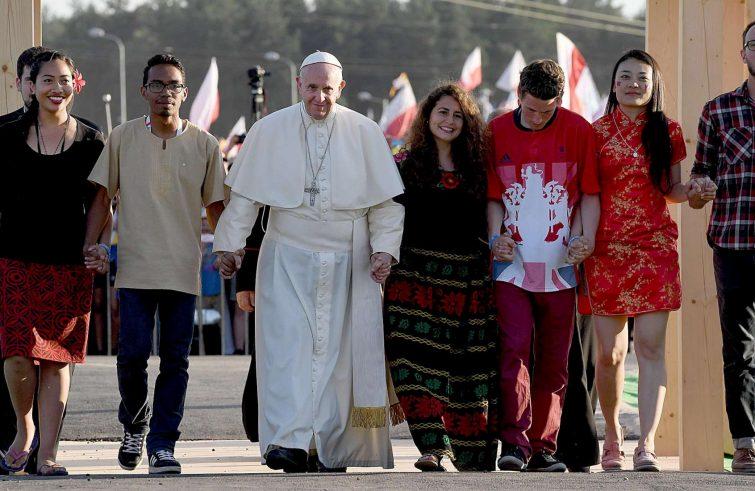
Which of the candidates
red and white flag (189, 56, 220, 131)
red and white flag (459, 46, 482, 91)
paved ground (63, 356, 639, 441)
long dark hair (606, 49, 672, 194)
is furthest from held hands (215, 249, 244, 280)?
red and white flag (459, 46, 482, 91)

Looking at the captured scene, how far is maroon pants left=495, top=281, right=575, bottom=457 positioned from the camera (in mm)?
8508

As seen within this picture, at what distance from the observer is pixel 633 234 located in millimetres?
8734

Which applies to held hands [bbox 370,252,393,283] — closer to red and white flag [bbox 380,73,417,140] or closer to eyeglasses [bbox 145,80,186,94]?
eyeglasses [bbox 145,80,186,94]

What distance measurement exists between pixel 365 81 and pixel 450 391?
312 ft

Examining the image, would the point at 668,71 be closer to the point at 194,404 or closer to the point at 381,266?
the point at 381,266

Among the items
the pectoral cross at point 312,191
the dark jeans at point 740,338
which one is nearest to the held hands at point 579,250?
the dark jeans at point 740,338

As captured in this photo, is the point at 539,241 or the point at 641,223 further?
the point at 641,223

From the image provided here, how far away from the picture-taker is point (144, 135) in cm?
876

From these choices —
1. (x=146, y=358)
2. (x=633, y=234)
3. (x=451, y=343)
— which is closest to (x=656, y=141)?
(x=633, y=234)

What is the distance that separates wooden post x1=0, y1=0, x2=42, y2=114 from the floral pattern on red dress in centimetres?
327

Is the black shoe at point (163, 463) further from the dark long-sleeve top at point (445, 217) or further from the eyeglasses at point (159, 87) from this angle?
the eyeglasses at point (159, 87)

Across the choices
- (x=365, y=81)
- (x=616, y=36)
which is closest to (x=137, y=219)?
(x=365, y=81)

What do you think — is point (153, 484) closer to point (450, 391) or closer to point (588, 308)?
point (450, 391)

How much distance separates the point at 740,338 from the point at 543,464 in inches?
48.1
